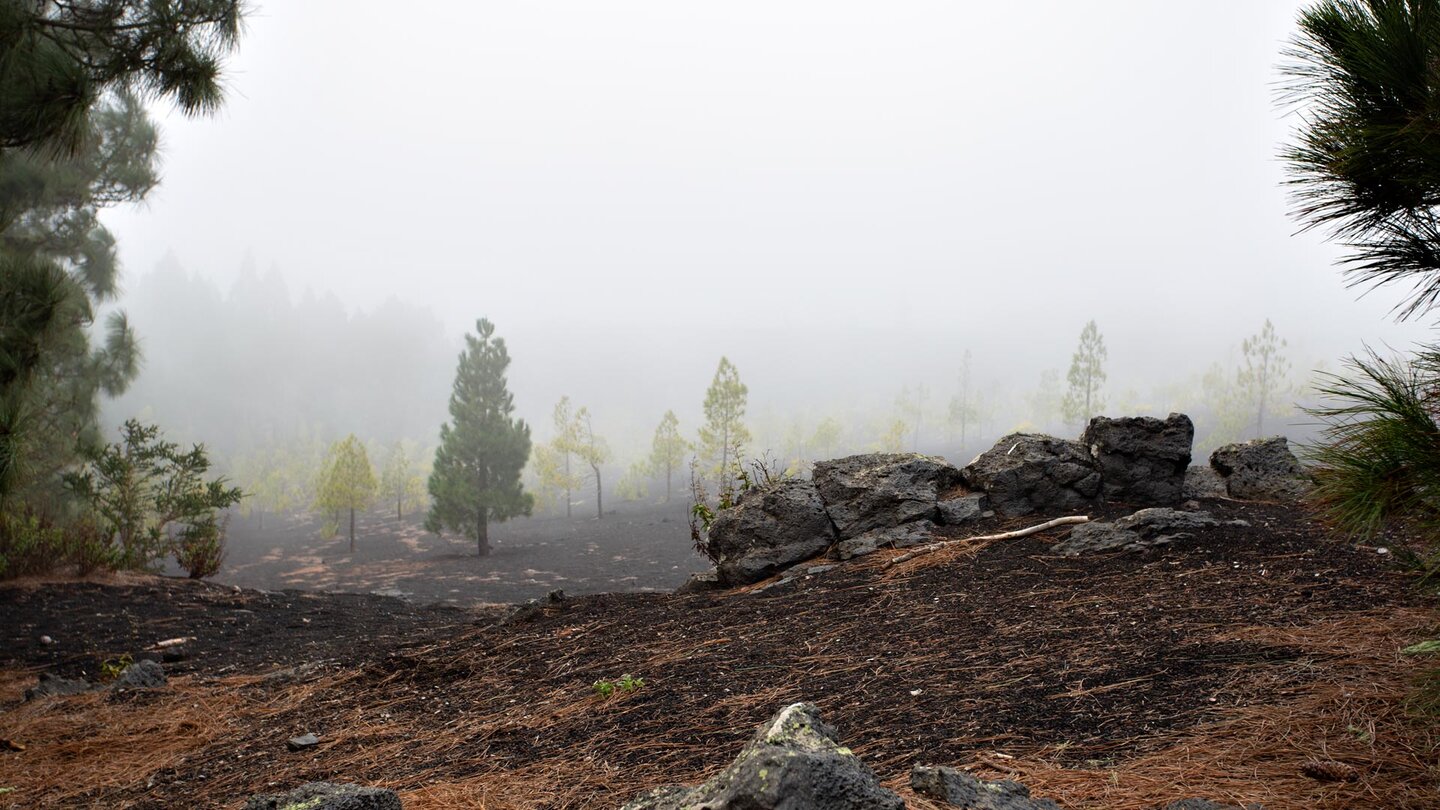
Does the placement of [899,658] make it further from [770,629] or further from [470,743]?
[470,743]

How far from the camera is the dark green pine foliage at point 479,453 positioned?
25250mm

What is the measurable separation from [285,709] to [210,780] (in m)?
1.21

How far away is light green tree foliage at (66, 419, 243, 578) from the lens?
12102 millimetres

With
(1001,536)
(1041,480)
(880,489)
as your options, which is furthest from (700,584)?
(1041,480)

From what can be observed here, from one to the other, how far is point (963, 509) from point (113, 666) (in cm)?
790

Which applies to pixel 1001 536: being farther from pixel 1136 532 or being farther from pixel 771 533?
pixel 771 533

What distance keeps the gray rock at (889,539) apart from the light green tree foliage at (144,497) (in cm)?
1106

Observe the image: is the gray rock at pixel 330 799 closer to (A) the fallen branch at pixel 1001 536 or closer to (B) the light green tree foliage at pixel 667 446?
(A) the fallen branch at pixel 1001 536

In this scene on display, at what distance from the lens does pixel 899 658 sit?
11.4 ft

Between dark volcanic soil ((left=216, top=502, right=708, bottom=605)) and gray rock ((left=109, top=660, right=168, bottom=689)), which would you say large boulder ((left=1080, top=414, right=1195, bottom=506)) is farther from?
dark volcanic soil ((left=216, top=502, right=708, bottom=605))

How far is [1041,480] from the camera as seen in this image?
21.8 ft

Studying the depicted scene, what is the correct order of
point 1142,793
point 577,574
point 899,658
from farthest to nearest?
point 577,574 → point 899,658 → point 1142,793

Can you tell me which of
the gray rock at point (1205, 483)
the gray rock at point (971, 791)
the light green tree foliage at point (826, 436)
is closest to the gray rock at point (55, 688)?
the gray rock at point (971, 791)

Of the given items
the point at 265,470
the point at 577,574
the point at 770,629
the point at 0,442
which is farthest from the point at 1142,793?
the point at 265,470
